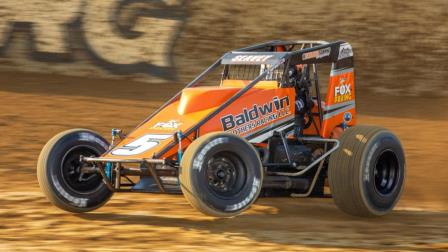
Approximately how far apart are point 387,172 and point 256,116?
1.76 metres

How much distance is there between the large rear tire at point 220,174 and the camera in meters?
8.48

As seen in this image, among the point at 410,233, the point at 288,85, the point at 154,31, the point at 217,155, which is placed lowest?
the point at 410,233

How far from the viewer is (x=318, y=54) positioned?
10.4 m

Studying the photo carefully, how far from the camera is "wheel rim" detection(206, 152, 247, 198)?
8.78 m

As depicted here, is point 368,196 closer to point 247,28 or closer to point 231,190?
point 231,190

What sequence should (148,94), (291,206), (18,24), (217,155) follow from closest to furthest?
(217,155)
(291,206)
(148,94)
(18,24)

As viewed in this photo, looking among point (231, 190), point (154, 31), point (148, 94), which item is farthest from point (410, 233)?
point (154, 31)

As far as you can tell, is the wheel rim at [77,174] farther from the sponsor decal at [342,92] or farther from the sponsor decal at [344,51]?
the sponsor decal at [344,51]

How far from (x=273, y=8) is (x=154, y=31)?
3.14m

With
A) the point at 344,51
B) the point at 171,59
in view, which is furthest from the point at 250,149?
the point at 171,59

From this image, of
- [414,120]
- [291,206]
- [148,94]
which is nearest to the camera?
[291,206]

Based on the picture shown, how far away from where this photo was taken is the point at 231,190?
29.1ft

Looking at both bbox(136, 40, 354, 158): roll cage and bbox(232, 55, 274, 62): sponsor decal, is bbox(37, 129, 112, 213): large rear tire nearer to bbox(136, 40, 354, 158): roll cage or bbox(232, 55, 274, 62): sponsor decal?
bbox(136, 40, 354, 158): roll cage

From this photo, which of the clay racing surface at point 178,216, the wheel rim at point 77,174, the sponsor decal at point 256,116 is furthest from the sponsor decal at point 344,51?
the wheel rim at point 77,174
